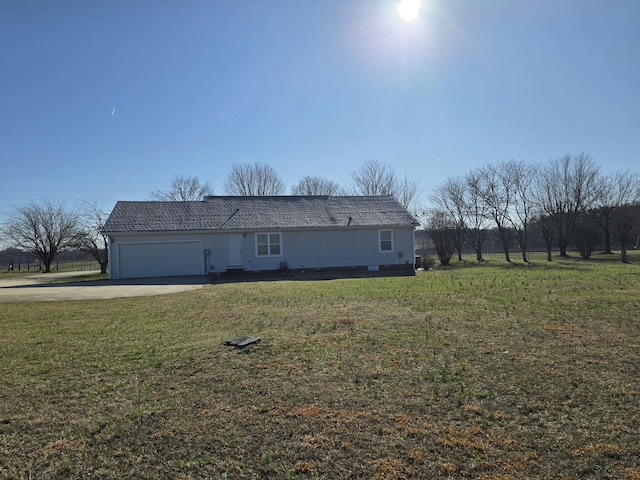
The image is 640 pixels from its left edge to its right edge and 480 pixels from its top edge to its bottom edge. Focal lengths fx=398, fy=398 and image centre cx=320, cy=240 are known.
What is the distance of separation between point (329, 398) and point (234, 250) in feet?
53.2

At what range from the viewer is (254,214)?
20.3 meters

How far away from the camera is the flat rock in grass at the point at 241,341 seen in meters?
5.03

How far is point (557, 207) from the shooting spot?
119 ft

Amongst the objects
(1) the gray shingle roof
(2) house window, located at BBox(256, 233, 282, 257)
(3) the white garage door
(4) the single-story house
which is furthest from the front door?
(3) the white garage door

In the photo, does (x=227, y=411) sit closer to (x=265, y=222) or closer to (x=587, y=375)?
(x=587, y=375)

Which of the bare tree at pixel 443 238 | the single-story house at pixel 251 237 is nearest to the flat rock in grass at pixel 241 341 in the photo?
the single-story house at pixel 251 237

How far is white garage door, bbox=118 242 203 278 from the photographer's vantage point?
59.4 feet

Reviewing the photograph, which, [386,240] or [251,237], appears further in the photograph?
[386,240]

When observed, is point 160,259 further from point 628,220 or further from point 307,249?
point 628,220

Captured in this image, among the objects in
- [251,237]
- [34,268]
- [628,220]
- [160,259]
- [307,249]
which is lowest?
[34,268]

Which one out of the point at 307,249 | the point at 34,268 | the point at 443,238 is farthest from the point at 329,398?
the point at 34,268

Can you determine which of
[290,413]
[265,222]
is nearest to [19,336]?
[290,413]

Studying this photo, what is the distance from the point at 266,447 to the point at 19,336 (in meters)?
5.41

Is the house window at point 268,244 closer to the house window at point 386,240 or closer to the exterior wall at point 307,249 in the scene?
the exterior wall at point 307,249
